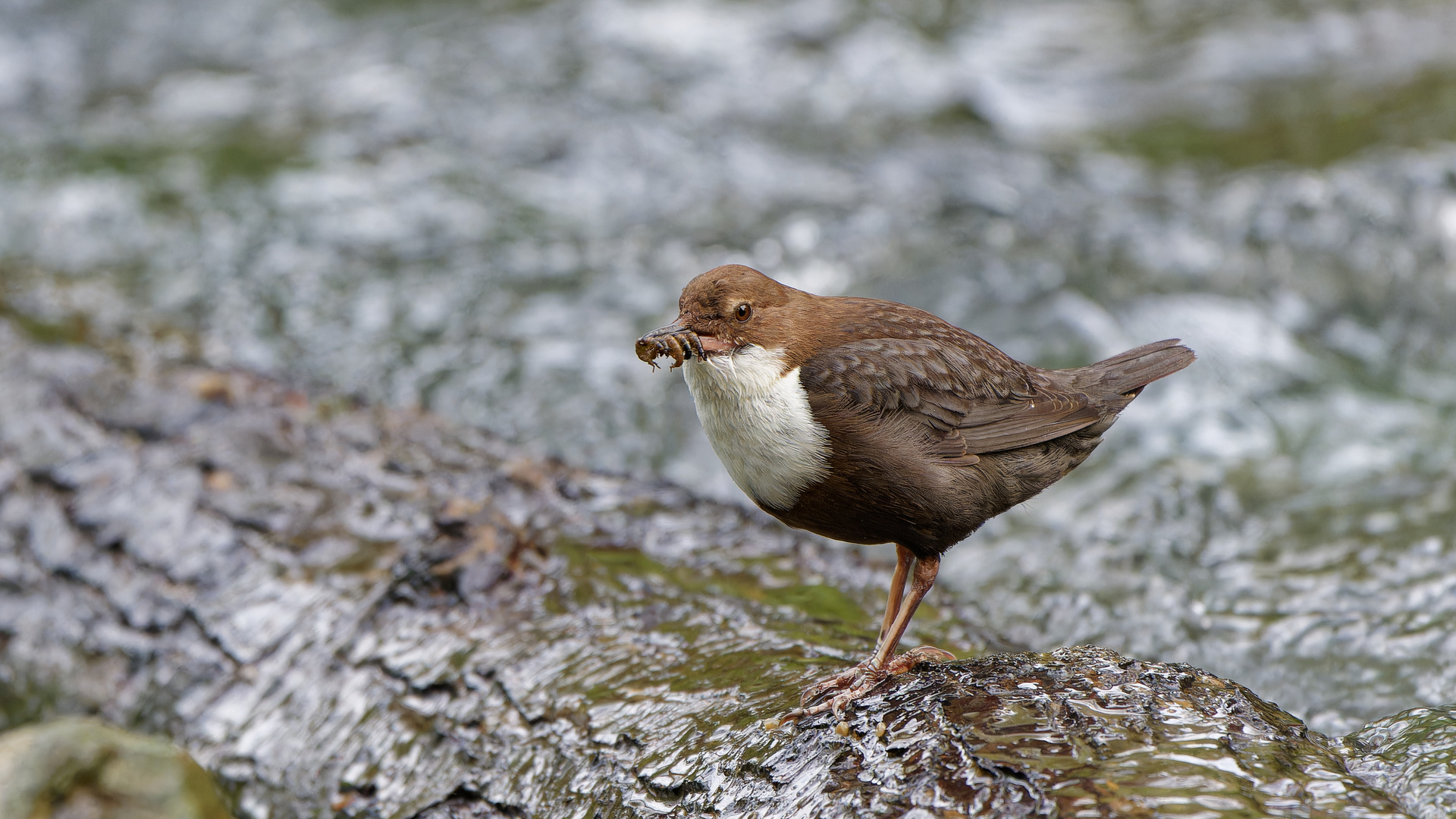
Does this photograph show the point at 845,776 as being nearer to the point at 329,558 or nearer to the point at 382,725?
the point at 382,725

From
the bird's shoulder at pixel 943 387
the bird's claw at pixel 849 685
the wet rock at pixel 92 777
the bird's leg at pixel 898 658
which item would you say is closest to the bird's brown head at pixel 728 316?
the bird's shoulder at pixel 943 387

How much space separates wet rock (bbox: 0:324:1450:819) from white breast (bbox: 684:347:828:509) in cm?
52

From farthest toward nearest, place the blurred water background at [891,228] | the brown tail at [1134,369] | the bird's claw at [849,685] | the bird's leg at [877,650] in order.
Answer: the blurred water background at [891,228], the brown tail at [1134,369], the bird's leg at [877,650], the bird's claw at [849,685]

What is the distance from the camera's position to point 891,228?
7.02 metres

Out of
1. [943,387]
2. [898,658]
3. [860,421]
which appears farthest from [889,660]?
[943,387]

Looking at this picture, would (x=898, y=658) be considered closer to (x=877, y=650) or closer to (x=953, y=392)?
(x=877, y=650)

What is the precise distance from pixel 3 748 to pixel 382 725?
2.85 feet

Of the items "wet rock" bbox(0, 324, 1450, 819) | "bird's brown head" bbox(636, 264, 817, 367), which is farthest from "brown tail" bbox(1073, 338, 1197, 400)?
"bird's brown head" bbox(636, 264, 817, 367)

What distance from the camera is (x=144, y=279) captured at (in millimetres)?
6160

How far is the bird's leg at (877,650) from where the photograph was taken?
2.73 meters

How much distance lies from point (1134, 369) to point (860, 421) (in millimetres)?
1102

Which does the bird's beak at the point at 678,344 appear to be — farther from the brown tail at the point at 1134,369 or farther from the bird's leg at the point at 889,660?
the brown tail at the point at 1134,369

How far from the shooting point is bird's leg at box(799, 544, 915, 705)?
273 centimetres

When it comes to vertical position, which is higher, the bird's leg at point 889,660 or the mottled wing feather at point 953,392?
the mottled wing feather at point 953,392
